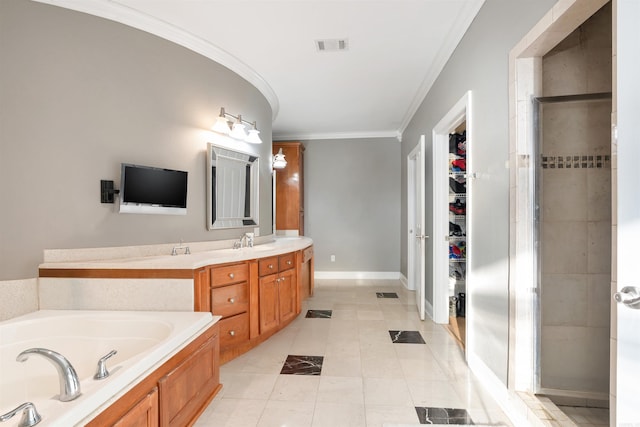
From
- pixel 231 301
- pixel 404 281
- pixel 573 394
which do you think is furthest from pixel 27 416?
pixel 404 281

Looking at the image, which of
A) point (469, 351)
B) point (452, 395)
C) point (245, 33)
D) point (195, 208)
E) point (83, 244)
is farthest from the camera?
point (195, 208)

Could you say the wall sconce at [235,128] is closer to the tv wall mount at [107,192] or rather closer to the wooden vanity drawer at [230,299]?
the tv wall mount at [107,192]

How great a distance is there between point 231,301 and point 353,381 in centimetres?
108

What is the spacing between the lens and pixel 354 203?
5.71m

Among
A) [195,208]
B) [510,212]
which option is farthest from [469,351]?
[195,208]

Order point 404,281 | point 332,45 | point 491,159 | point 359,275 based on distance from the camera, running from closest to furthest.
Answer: point 491,159 < point 332,45 < point 404,281 < point 359,275

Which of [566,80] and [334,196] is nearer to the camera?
[566,80]

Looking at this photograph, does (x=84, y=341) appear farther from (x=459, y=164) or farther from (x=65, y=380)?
(x=459, y=164)

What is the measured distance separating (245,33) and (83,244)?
81.8 inches

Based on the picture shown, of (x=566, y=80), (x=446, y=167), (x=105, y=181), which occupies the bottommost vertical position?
(x=105, y=181)

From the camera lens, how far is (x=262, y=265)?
9.19 feet

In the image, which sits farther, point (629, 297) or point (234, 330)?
point (234, 330)

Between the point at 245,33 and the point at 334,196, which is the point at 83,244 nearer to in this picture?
the point at 245,33

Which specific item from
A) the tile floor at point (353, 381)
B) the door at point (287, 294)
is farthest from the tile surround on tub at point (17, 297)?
the door at point (287, 294)
